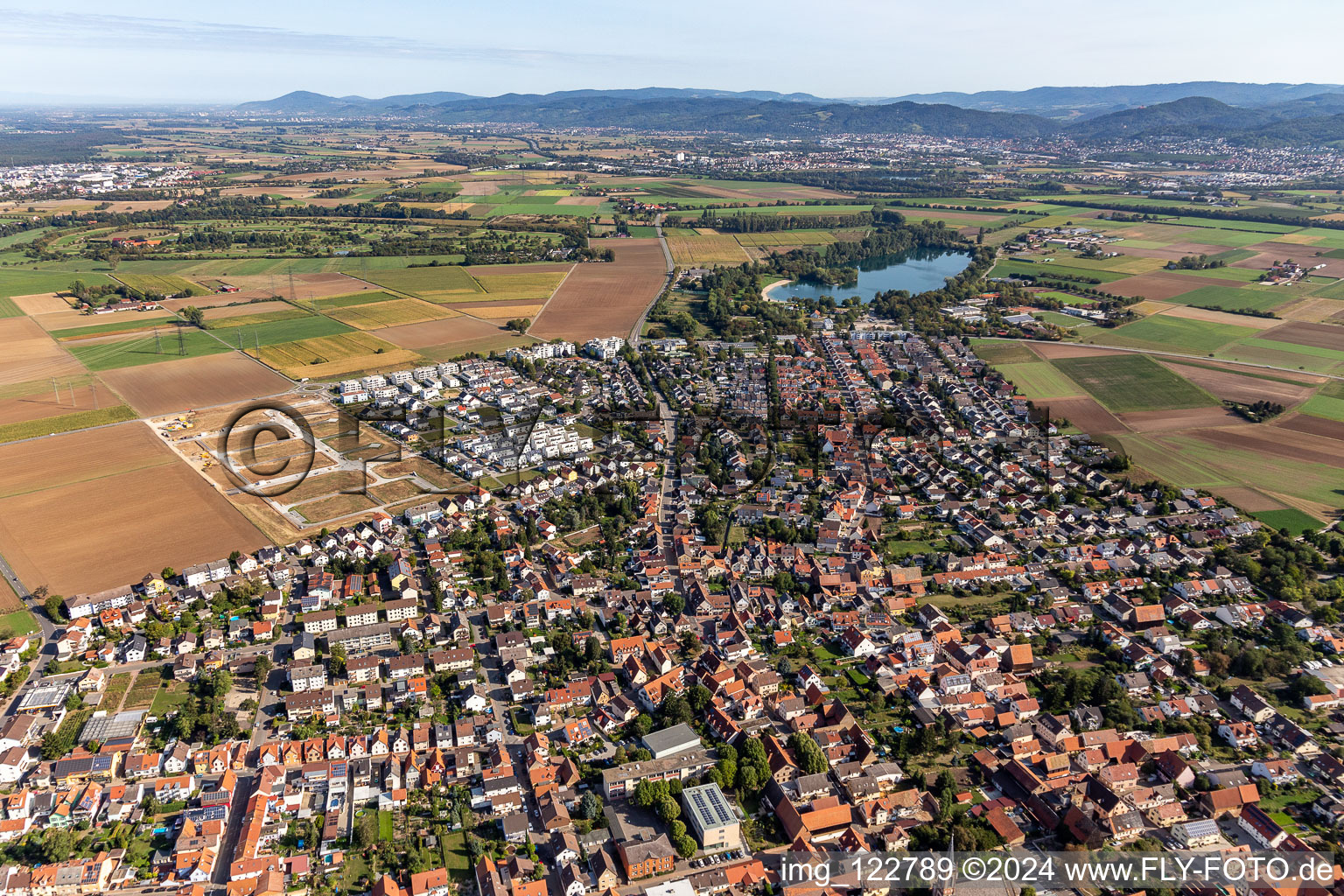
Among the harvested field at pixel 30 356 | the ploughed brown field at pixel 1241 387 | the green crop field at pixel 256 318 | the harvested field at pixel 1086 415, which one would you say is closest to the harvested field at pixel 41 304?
the harvested field at pixel 30 356

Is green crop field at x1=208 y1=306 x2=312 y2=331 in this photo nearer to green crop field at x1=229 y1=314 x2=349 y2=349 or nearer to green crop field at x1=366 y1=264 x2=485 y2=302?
green crop field at x1=229 y1=314 x2=349 y2=349

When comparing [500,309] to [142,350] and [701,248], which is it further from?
[701,248]

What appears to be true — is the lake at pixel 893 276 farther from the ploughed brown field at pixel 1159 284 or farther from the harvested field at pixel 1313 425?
the harvested field at pixel 1313 425

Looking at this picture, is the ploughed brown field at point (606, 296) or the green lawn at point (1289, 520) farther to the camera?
the ploughed brown field at point (606, 296)

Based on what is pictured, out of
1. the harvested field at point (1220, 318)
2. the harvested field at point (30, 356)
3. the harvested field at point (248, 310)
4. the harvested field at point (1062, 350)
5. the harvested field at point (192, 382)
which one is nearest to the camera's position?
the harvested field at point (192, 382)

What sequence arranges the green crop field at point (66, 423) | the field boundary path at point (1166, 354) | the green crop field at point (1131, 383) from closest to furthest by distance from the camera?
the green crop field at point (66, 423) < the green crop field at point (1131, 383) < the field boundary path at point (1166, 354)

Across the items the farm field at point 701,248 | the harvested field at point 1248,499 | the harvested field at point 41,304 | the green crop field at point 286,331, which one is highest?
the farm field at point 701,248

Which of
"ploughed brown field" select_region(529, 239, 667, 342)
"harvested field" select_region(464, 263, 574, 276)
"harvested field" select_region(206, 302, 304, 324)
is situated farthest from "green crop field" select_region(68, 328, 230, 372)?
"harvested field" select_region(464, 263, 574, 276)
